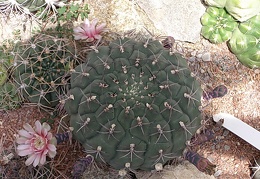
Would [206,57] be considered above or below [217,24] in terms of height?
below

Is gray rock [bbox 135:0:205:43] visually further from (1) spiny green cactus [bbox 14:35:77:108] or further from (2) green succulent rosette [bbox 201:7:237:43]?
(1) spiny green cactus [bbox 14:35:77:108]

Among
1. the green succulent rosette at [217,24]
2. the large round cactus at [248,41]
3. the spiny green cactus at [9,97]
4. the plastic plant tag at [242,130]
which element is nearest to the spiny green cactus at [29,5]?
the spiny green cactus at [9,97]

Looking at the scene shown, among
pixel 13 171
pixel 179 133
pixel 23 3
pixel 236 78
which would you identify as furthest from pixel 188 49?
pixel 13 171

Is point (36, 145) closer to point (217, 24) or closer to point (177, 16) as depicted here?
point (177, 16)

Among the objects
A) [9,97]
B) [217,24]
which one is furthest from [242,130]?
[9,97]

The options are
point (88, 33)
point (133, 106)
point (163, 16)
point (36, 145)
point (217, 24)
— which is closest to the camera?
point (133, 106)

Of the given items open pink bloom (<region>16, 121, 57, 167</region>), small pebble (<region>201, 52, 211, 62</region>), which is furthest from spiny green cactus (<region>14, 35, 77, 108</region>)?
small pebble (<region>201, 52, 211, 62</region>)

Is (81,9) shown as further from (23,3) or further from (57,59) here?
(57,59)
